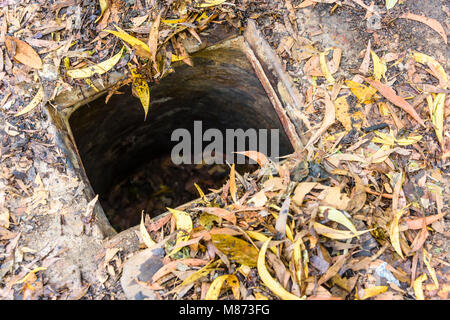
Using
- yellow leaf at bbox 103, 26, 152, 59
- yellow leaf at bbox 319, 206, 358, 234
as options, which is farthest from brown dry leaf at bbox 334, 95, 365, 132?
yellow leaf at bbox 103, 26, 152, 59

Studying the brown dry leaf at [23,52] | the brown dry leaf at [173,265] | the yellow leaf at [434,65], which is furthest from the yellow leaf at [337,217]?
the brown dry leaf at [23,52]

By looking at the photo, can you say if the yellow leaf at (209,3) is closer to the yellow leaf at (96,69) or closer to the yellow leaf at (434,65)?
the yellow leaf at (96,69)

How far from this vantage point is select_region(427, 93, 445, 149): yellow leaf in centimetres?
209

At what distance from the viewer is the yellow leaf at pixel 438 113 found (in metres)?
2.09

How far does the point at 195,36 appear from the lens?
2.30m

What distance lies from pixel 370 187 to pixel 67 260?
5.86ft

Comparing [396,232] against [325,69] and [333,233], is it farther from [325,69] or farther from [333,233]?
[325,69]

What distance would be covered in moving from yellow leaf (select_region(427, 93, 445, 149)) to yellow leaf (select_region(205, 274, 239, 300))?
4.74ft

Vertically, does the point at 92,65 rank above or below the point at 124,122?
above

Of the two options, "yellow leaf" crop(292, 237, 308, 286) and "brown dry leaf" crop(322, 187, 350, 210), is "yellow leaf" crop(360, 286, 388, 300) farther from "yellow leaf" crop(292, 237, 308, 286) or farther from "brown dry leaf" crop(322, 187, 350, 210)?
"brown dry leaf" crop(322, 187, 350, 210)

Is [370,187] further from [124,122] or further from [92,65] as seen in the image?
[124,122]

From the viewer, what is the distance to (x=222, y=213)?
1967 mm

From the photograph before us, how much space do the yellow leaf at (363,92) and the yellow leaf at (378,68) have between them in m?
0.10

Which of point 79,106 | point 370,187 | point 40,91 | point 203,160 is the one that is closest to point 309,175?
point 370,187
